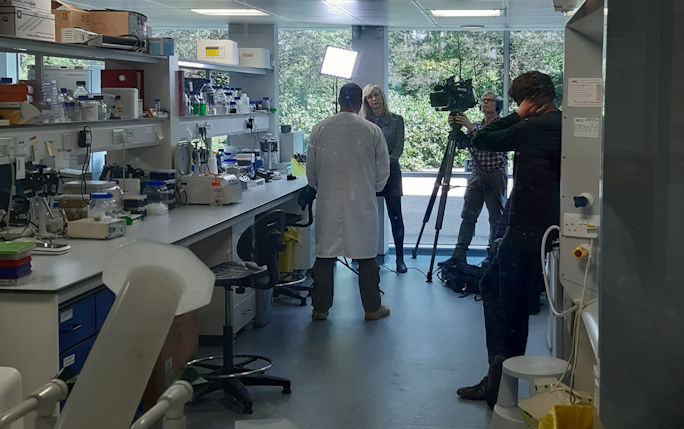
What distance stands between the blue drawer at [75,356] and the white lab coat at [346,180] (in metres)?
2.45

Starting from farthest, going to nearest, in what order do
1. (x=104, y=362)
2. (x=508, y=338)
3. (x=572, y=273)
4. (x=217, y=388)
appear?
(x=217, y=388)
(x=508, y=338)
(x=572, y=273)
(x=104, y=362)

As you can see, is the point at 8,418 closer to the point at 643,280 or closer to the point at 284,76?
the point at 643,280

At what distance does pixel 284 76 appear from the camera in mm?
8305

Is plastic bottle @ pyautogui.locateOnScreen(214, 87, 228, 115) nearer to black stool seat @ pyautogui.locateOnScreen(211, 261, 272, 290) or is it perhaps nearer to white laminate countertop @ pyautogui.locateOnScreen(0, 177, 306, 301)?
white laminate countertop @ pyautogui.locateOnScreen(0, 177, 306, 301)

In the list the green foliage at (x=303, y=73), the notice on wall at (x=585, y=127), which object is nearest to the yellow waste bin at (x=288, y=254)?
the green foliage at (x=303, y=73)

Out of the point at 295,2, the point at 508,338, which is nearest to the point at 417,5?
the point at 295,2

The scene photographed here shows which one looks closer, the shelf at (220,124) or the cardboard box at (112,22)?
the cardboard box at (112,22)

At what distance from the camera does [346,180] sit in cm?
543

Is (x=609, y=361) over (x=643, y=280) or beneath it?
beneath

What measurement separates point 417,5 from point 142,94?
2087 millimetres

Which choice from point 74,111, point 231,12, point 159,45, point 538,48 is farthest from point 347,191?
point 538,48

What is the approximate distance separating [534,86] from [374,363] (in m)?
1.73

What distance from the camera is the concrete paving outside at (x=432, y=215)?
8.22m

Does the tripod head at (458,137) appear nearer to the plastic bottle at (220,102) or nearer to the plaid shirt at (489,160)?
the plaid shirt at (489,160)
